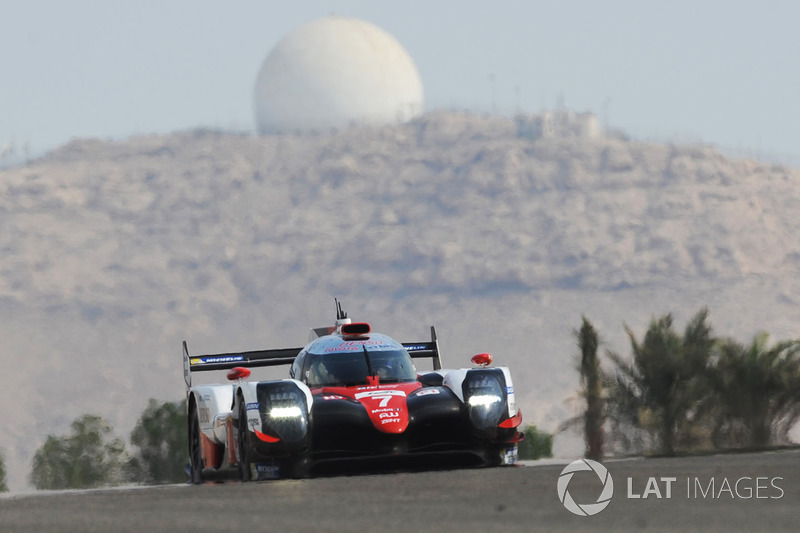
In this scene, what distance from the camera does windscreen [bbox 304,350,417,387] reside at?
17.1 meters

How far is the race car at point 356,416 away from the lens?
15.5 metres

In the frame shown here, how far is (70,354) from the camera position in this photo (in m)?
159

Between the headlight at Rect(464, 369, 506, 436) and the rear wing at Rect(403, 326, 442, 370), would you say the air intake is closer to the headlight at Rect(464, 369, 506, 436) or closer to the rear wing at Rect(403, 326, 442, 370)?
the headlight at Rect(464, 369, 506, 436)

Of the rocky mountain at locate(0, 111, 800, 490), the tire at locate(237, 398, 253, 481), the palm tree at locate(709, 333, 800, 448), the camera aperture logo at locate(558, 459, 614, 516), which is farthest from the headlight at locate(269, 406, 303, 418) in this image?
the rocky mountain at locate(0, 111, 800, 490)

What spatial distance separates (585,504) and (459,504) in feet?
3.25

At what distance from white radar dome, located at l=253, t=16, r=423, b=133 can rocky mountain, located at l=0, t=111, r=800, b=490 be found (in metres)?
6.78

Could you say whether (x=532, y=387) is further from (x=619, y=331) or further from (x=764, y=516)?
(x=764, y=516)

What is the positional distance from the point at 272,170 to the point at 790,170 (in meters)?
66.0

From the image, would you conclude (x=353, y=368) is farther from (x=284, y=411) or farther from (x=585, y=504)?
(x=585, y=504)

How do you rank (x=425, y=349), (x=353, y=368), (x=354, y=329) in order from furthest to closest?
1. (x=425, y=349)
2. (x=354, y=329)
3. (x=353, y=368)

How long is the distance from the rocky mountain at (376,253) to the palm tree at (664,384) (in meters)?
109

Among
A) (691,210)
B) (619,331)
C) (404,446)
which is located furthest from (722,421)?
(691,210)

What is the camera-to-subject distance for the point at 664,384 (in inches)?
1174

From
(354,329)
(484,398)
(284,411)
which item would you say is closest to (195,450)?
(354,329)
